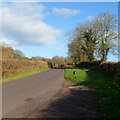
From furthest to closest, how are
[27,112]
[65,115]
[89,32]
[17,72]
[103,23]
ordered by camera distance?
[89,32]
[103,23]
[17,72]
[27,112]
[65,115]

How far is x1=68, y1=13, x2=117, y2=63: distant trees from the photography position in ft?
105

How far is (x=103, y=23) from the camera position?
32844mm

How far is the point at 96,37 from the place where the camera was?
33.8 meters

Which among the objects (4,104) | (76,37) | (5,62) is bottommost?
(4,104)

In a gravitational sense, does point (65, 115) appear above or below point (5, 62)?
below

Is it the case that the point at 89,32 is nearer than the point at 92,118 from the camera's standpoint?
No

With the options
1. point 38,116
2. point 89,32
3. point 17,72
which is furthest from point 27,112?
point 89,32

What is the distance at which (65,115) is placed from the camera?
4.98 meters

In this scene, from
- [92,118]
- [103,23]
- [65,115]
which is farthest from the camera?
[103,23]

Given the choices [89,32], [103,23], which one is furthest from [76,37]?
[103,23]

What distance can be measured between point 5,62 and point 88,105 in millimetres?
13354

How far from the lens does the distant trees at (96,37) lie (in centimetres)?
3203

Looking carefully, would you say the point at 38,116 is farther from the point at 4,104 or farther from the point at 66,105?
the point at 4,104

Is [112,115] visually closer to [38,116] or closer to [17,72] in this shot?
[38,116]
